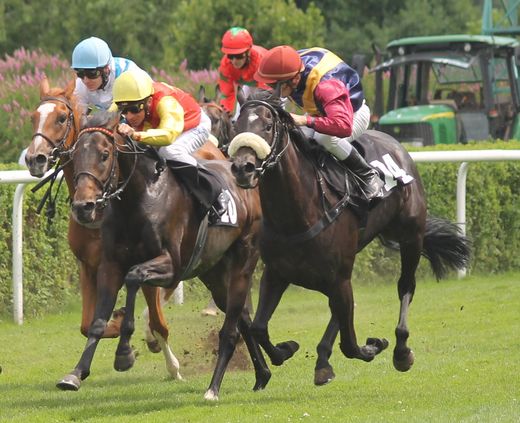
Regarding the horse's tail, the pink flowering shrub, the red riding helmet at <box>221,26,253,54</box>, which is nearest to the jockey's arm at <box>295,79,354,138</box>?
the horse's tail

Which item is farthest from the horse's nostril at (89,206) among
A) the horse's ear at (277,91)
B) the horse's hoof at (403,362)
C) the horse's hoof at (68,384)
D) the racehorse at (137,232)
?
the horse's hoof at (403,362)

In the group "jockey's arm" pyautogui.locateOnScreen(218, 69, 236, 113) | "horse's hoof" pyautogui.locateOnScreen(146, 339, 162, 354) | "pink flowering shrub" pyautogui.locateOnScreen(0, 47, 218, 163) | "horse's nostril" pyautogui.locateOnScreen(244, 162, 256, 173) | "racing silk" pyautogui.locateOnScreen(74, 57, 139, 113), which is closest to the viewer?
"horse's nostril" pyautogui.locateOnScreen(244, 162, 256, 173)

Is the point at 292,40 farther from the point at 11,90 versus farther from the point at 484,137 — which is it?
the point at 484,137

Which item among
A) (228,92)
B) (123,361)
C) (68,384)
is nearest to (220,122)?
(228,92)

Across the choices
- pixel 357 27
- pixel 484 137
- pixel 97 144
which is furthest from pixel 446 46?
pixel 357 27

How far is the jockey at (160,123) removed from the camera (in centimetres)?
731

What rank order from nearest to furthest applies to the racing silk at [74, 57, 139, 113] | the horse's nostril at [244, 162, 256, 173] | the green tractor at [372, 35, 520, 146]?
the horse's nostril at [244, 162, 256, 173] → the racing silk at [74, 57, 139, 113] → the green tractor at [372, 35, 520, 146]

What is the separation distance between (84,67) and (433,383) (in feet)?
8.29

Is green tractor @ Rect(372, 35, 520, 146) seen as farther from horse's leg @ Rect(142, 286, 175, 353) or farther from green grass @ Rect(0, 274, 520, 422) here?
horse's leg @ Rect(142, 286, 175, 353)

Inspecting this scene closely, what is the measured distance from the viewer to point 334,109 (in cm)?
733

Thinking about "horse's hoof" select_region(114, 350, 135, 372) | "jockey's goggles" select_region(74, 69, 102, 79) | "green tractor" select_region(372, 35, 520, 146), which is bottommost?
"green tractor" select_region(372, 35, 520, 146)

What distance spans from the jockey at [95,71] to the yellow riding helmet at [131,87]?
51 cm

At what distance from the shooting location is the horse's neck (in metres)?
7.26

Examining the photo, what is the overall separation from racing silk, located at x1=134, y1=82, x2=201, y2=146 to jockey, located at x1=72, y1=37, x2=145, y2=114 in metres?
0.37
